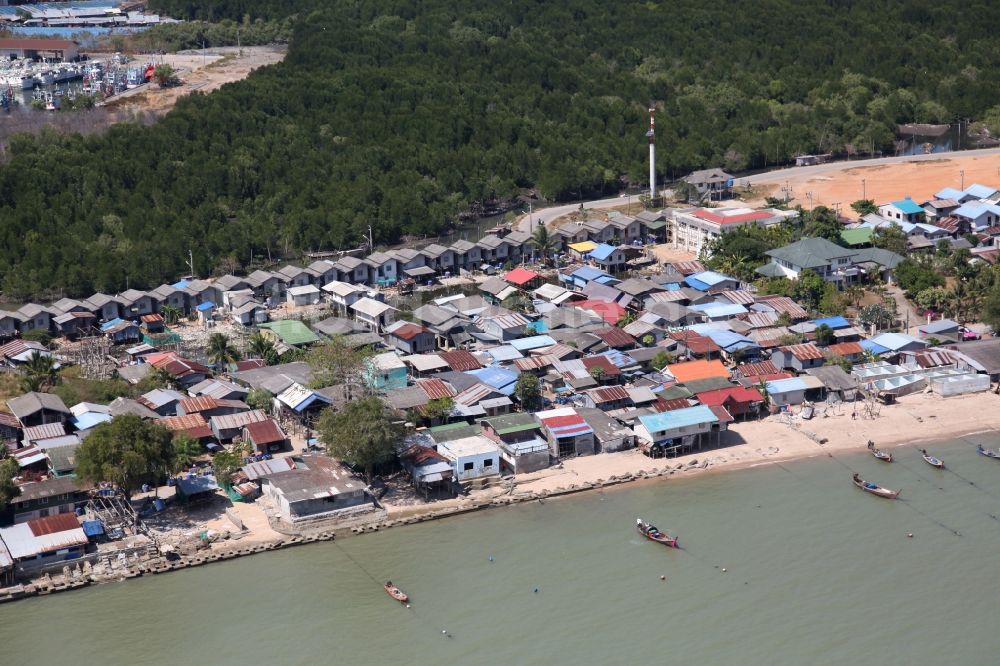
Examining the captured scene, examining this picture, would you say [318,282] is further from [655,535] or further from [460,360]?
[655,535]

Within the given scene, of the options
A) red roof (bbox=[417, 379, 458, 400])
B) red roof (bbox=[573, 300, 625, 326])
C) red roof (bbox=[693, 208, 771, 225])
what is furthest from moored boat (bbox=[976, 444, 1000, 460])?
red roof (bbox=[693, 208, 771, 225])

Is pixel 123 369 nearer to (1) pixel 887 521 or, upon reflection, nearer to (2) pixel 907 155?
(1) pixel 887 521

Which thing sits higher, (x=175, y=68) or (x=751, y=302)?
(x=175, y=68)

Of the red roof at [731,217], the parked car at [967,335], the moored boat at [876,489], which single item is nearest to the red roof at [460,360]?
the moored boat at [876,489]

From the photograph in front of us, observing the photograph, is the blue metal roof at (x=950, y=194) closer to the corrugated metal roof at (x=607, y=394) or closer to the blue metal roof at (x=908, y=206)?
the blue metal roof at (x=908, y=206)

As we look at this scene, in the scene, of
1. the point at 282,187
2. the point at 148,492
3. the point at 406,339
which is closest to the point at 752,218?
the point at 406,339

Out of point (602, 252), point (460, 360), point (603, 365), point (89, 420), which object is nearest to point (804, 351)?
point (603, 365)

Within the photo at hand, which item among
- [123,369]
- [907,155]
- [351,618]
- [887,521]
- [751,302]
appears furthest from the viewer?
[907,155]

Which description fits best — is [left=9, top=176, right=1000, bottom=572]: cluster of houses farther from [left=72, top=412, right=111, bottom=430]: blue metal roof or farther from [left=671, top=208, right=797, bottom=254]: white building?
[left=671, top=208, right=797, bottom=254]: white building
